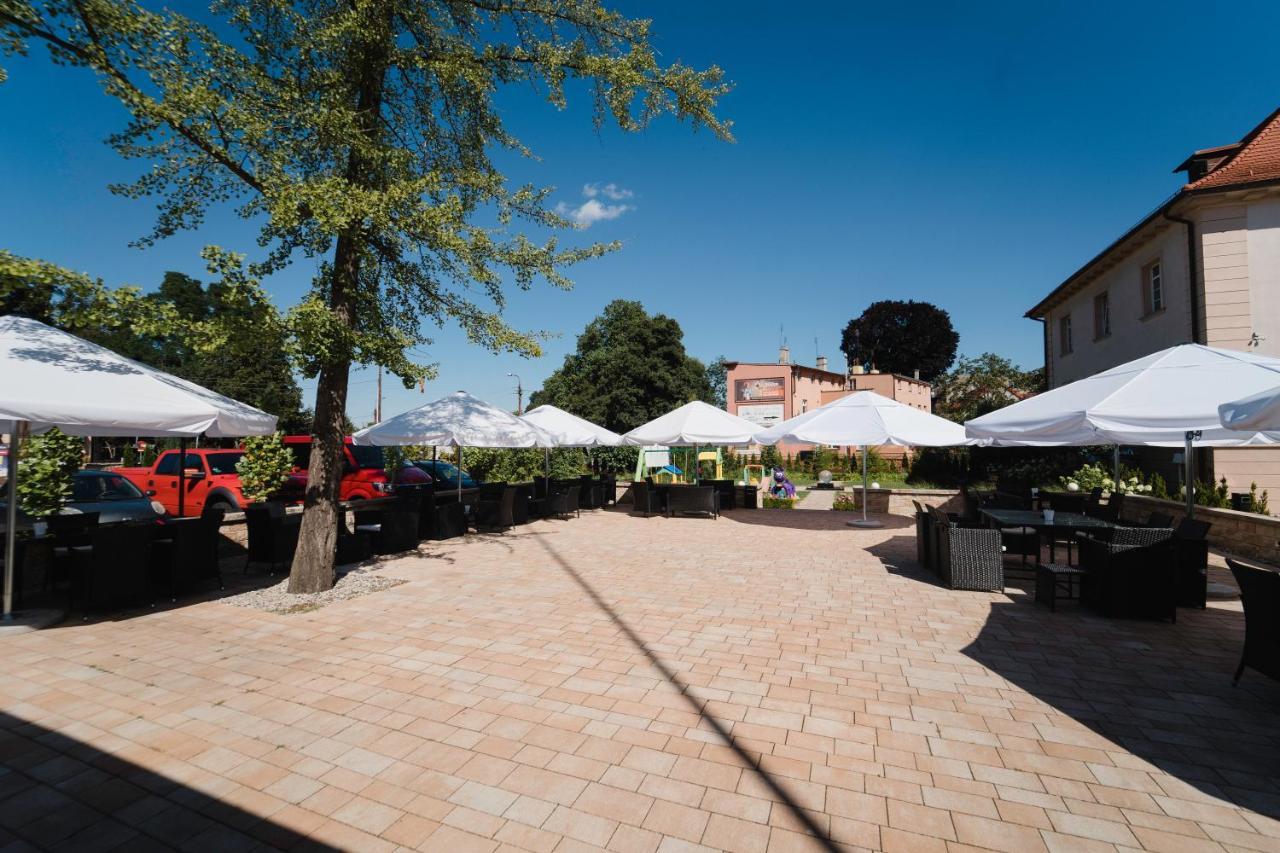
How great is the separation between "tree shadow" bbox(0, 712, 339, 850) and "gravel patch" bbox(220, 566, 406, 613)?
2916 millimetres

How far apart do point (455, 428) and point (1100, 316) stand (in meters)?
19.0

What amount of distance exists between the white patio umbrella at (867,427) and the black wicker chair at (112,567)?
924 cm

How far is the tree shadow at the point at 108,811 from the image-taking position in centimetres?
250

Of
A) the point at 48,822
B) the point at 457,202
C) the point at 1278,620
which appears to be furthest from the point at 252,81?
the point at 1278,620

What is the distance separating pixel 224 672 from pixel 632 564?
508cm

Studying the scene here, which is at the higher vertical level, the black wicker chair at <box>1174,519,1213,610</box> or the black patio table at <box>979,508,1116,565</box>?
the black patio table at <box>979,508,1116,565</box>

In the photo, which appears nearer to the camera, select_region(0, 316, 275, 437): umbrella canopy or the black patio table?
select_region(0, 316, 275, 437): umbrella canopy

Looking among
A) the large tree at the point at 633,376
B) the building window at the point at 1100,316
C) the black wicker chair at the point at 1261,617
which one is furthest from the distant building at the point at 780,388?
the black wicker chair at the point at 1261,617

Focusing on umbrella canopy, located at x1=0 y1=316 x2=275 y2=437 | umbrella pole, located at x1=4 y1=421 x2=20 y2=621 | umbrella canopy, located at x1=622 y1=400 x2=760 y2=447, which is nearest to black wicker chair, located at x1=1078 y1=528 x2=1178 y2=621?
umbrella canopy, located at x1=622 y1=400 x2=760 y2=447

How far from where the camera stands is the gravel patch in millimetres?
6160

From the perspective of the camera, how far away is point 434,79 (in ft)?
24.1

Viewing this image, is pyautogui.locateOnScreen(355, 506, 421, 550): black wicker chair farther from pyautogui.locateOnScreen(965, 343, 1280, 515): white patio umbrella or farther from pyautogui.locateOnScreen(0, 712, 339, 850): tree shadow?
pyautogui.locateOnScreen(965, 343, 1280, 515): white patio umbrella

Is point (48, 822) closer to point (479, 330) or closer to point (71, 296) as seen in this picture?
point (71, 296)

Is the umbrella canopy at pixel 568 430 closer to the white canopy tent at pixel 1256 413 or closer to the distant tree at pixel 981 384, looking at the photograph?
the white canopy tent at pixel 1256 413
